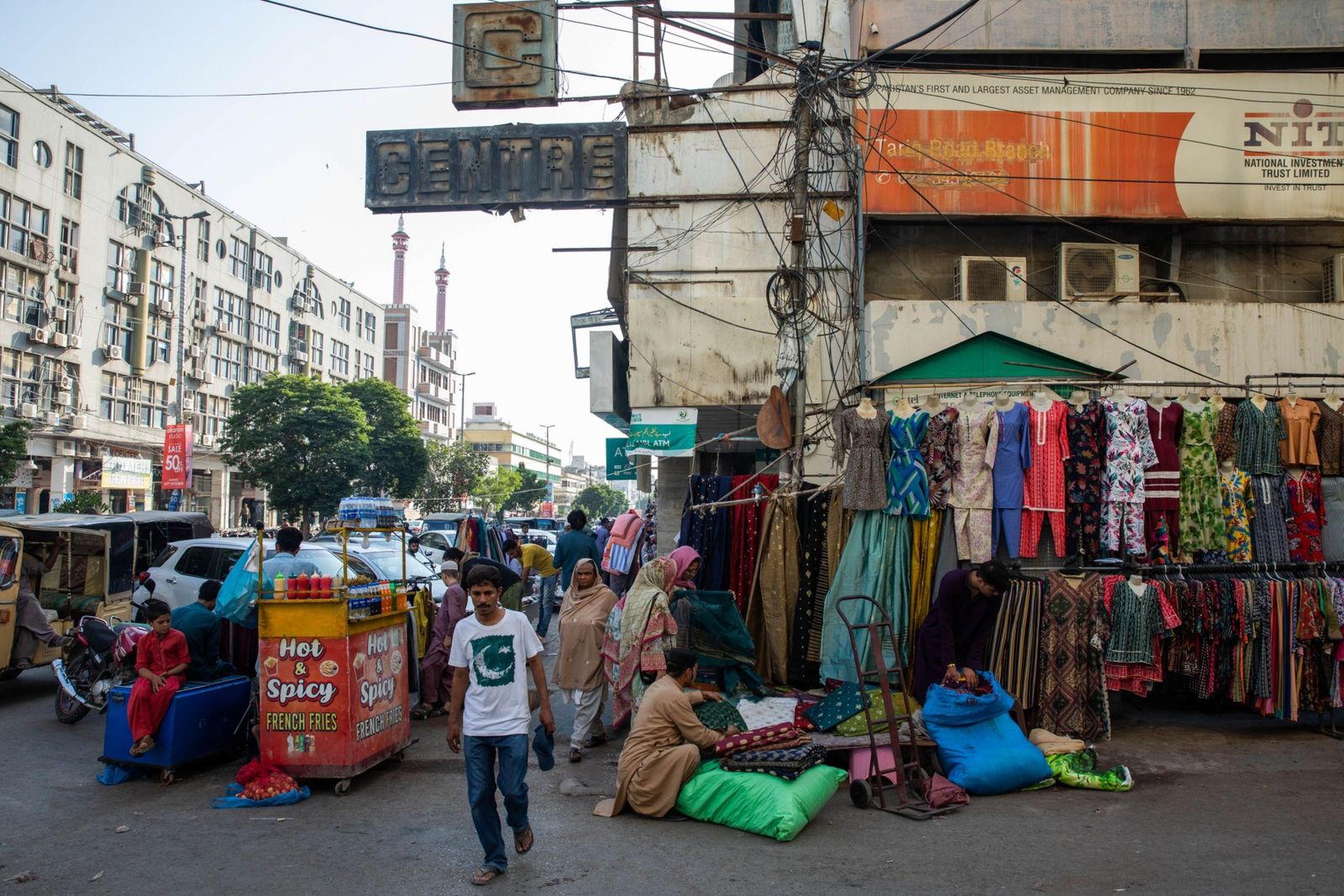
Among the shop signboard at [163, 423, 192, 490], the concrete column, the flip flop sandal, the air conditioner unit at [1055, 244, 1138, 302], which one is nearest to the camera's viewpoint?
the flip flop sandal

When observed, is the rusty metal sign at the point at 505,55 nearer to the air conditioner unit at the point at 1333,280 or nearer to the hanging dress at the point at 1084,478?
the hanging dress at the point at 1084,478

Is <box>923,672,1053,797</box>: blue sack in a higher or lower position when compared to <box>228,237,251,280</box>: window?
lower

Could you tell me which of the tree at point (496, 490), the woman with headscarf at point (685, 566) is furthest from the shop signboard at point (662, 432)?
the tree at point (496, 490)

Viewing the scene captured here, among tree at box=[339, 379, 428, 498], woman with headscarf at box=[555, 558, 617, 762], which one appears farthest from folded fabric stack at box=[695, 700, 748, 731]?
tree at box=[339, 379, 428, 498]

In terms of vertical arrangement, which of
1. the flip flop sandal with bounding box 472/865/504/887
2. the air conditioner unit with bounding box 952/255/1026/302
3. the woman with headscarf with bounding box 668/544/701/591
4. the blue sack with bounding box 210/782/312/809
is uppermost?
the air conditioner unit with bounding box 952/255/1026/302

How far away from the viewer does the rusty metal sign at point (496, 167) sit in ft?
47.0

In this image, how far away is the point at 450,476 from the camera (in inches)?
2399

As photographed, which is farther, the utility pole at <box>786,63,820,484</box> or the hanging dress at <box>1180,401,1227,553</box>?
the utility pole at <box>786,63,820,484</box>

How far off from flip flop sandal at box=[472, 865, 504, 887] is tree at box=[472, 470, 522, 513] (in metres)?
59.6

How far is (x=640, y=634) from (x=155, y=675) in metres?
3.39

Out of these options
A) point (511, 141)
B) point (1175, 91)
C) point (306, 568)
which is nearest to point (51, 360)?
point (511, 141)

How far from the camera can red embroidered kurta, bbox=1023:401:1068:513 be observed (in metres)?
7.48

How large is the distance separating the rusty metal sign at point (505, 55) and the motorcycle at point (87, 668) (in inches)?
354

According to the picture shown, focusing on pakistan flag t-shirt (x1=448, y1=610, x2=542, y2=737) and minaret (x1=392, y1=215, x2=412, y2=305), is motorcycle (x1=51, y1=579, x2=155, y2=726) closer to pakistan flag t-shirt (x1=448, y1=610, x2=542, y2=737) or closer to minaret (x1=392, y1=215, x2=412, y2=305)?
pakistan flag t-shirt (x1=448, y1=610, x2=542, y2=737)
